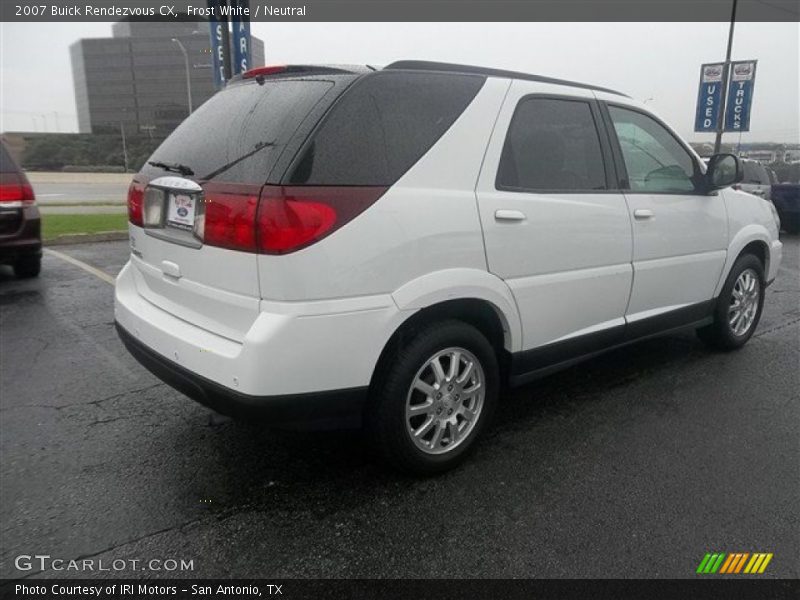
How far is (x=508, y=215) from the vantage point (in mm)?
2838

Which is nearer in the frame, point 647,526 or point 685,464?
point 647,526

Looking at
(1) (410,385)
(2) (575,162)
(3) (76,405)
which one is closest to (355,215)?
(1) (410,385)

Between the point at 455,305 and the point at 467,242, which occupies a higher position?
the point at 467,242

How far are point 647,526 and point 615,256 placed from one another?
4.99 ft

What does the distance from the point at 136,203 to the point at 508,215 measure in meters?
1.82

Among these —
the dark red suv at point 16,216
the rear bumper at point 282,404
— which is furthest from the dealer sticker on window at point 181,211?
the dark red suv at point 16,216

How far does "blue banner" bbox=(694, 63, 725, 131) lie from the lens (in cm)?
1784

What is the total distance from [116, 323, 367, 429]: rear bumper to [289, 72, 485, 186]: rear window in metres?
0.83

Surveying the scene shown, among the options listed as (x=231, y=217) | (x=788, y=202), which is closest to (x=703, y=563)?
(x=231, y=217)

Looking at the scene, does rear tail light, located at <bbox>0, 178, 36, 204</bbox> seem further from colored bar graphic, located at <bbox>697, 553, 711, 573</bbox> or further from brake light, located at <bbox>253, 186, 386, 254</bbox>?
colored bar graphic, located at <bbox>697, 553, 711, 573</bbox>

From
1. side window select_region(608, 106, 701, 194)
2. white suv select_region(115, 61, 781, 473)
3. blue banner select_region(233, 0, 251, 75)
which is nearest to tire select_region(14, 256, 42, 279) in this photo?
blue banner select_region(233, 0, 251, 75)

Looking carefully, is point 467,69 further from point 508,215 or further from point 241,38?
point 241,38

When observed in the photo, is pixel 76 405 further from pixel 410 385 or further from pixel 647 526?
pixel 647 526

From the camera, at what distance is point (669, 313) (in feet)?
13.1
